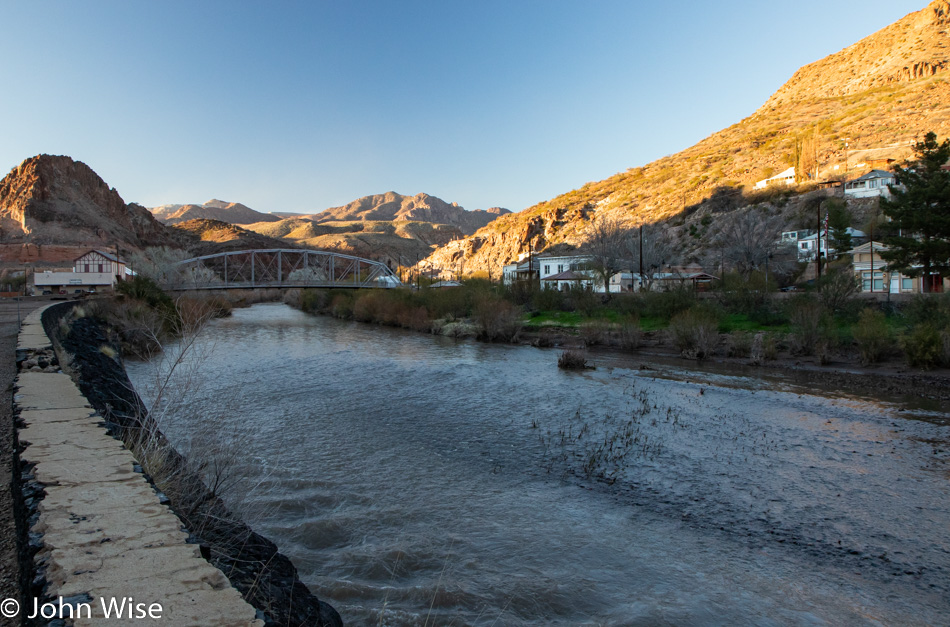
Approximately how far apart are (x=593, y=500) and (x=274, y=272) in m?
125

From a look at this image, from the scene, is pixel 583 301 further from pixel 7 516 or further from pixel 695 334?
pixel 7 516

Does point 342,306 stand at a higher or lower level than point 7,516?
higher

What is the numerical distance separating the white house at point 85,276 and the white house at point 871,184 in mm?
77973

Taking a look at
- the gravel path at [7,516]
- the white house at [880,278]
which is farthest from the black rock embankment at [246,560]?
the white house at [880,278]

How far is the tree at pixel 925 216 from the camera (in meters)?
26.1

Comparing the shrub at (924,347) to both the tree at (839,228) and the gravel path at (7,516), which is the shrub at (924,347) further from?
the tree at (839,228)

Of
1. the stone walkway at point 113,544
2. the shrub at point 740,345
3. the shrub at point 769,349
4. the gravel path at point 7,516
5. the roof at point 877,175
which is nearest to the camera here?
the stone walkway at point 113,544

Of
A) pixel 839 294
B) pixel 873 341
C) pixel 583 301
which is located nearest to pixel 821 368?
pixel 873 341

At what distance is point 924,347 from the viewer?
60.5 ft

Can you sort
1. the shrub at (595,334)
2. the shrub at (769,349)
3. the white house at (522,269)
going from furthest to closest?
the white house at (522,269), the shrub at (595,334), the shrub at (769,349)

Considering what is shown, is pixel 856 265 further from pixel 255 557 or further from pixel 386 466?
pixel 255 557

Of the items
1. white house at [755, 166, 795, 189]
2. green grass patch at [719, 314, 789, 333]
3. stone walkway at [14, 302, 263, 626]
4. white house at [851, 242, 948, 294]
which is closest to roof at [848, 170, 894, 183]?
white house at [755, 166, 795, 189]

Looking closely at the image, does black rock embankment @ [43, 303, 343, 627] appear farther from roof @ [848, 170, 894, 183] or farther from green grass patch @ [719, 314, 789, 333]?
roof @ [848, 170, 894, 183]

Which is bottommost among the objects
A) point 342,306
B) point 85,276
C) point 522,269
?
point 342,306
